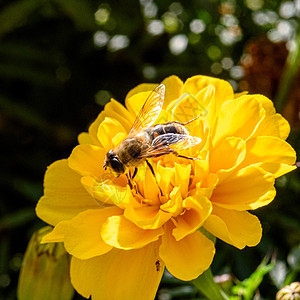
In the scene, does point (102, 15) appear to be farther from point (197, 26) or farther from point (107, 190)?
point (107, 190)

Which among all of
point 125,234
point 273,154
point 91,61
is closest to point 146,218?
point 125,234

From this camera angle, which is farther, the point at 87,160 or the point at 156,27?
the point at 156,27

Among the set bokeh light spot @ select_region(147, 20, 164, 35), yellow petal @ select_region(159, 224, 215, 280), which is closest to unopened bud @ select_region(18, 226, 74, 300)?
yellow petal @ select_region(159, 224, 215, 280)

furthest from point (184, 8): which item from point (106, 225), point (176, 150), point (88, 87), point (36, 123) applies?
point (106, 225)

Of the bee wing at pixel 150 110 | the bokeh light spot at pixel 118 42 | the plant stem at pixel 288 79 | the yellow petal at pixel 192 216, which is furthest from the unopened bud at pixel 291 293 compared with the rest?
the bokeh light spot at pixel 118 42

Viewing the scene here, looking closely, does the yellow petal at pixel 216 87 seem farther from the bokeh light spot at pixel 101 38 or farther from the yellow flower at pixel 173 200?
the bokeh light spot at pixel 101 38

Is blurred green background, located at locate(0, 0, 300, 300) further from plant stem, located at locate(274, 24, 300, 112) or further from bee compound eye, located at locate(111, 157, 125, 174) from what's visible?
bee compound eye, located at locate(111, 157, 125, 174)

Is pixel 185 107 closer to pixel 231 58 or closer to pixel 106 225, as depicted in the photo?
pixel 106 225
